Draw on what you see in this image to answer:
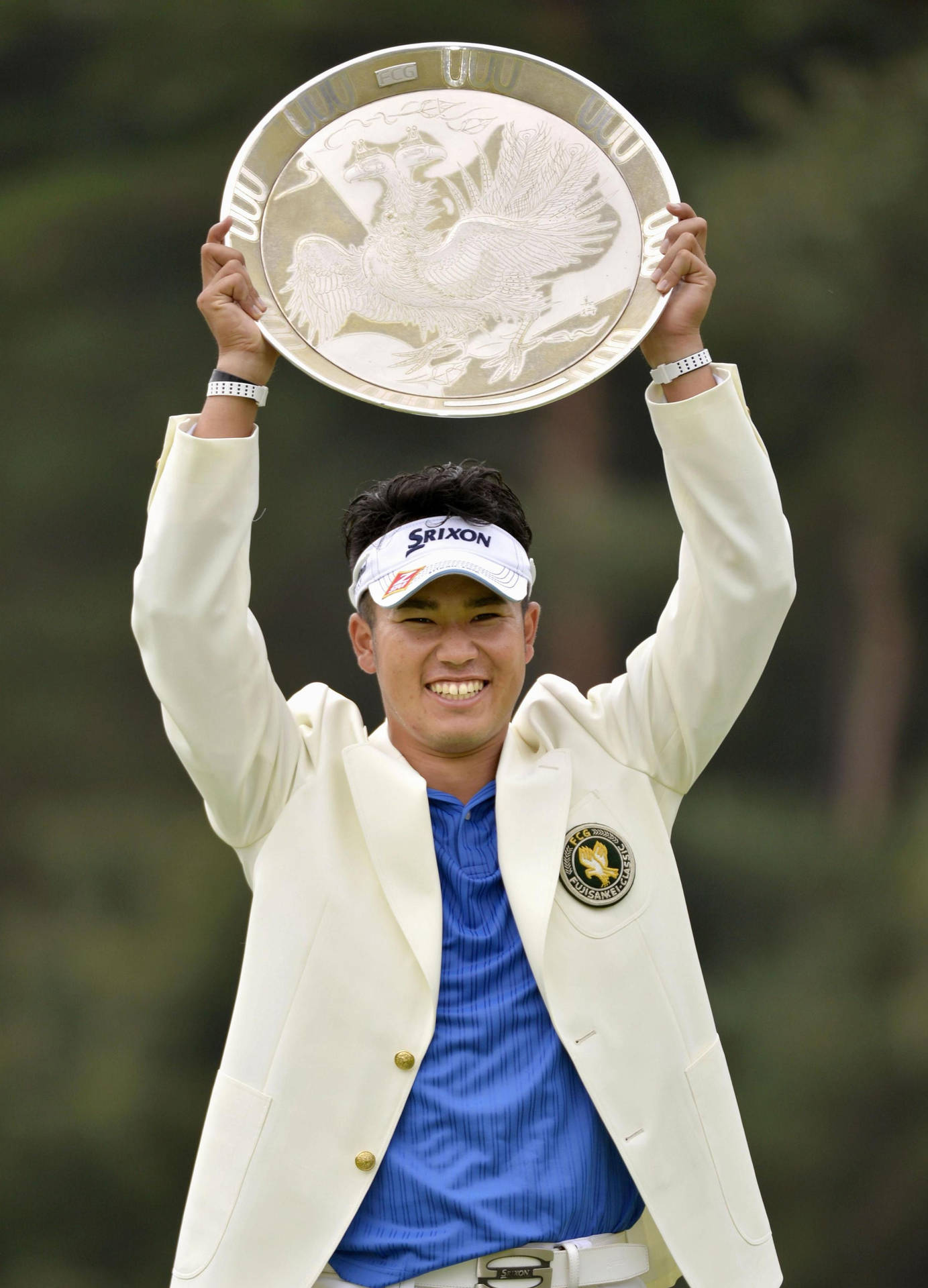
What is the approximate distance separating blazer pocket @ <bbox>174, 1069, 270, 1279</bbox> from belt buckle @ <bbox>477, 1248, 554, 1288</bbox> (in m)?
0.31

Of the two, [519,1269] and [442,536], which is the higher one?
[442,536]

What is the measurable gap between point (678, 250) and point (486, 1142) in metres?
1.12

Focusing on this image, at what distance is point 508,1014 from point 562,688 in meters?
0.50

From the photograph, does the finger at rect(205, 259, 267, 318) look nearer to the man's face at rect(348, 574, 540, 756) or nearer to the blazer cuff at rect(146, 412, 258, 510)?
the blazer cuff at rect(146, 412, 258, 510)

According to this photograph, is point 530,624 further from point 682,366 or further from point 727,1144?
point 727,1144

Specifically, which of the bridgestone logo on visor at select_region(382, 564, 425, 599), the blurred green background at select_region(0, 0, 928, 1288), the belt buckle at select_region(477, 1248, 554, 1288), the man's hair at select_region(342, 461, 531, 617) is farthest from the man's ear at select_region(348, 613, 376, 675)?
the blurred green background at select_region(0, 0, 928, 1288)

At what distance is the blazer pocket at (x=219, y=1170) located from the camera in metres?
1.88

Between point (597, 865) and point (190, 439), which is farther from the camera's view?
point (597, 865)

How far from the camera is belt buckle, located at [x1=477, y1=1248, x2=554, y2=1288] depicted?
6.00 feet

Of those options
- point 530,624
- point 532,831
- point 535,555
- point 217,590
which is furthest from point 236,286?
point 535,555

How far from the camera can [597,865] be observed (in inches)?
80.0

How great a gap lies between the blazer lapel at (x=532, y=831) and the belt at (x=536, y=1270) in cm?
31

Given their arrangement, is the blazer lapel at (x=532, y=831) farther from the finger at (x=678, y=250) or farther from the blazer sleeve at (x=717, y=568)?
the finger at (x=678, y=250)

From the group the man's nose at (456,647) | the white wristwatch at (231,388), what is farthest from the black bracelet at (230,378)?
the man's nose at (456,647)
